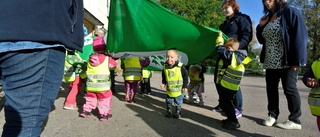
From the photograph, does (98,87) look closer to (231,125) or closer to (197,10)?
(231,125)

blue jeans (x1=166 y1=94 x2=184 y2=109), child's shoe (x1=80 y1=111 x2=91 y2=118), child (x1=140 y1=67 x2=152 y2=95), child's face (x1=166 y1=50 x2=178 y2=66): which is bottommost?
child's shoe (x1=80 y1=111 x2=91 y2=118)

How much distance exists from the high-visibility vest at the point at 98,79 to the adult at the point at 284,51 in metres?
2.60

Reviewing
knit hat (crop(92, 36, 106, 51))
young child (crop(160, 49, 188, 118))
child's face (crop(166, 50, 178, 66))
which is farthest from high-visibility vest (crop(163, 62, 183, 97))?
knit hat (crop(92, 36, 106, 51))

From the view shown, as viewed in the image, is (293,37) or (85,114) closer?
(293,37)

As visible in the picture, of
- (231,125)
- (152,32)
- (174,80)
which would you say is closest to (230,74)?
(231,125)

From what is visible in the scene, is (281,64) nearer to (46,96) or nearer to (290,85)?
(290,85)

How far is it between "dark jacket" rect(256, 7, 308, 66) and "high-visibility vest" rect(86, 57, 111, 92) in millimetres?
2802

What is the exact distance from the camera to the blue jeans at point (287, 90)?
3.95m

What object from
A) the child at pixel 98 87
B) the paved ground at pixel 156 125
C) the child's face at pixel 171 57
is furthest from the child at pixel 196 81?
the child at pixel 98 87

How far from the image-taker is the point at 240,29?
4.59m

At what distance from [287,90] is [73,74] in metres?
3.74

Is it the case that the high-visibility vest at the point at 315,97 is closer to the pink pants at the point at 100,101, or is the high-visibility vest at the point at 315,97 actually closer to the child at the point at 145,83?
the pink pants at the point at 100,101

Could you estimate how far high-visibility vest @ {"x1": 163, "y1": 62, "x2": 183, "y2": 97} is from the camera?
4863mm

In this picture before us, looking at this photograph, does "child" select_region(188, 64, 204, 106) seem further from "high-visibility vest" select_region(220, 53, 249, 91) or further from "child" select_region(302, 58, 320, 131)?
"child" select_region(302, 58, 320, 131)
